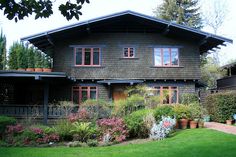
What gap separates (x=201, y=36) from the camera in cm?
2141

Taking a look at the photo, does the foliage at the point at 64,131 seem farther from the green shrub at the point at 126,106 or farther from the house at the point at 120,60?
the house at the point at 120,60

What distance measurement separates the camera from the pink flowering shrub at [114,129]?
12734 millimetres

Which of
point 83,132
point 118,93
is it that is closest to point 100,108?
point 118,93

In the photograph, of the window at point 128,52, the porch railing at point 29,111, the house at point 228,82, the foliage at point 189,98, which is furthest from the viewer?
the house at point 228,82

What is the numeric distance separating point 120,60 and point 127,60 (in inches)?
19.4

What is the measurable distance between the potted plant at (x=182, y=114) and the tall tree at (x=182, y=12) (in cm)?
2613

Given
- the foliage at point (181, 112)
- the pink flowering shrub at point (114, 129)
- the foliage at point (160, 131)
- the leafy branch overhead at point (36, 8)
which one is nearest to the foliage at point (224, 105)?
the foliage at point (181, 112)

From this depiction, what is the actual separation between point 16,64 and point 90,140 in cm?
1435

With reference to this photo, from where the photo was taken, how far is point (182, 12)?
4103 cm

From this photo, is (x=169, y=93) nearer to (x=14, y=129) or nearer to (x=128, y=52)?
(x=128, y=52)

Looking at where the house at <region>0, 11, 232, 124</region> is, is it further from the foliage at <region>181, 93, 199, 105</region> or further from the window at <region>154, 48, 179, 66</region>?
the foliage at <region>181, 93, 199, 105</region>

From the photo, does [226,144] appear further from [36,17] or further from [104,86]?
[104,86]

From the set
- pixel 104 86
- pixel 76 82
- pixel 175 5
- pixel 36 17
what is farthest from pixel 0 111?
pixel 175 5

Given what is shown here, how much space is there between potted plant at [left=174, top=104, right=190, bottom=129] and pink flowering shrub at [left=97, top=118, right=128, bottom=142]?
3.99 meters
